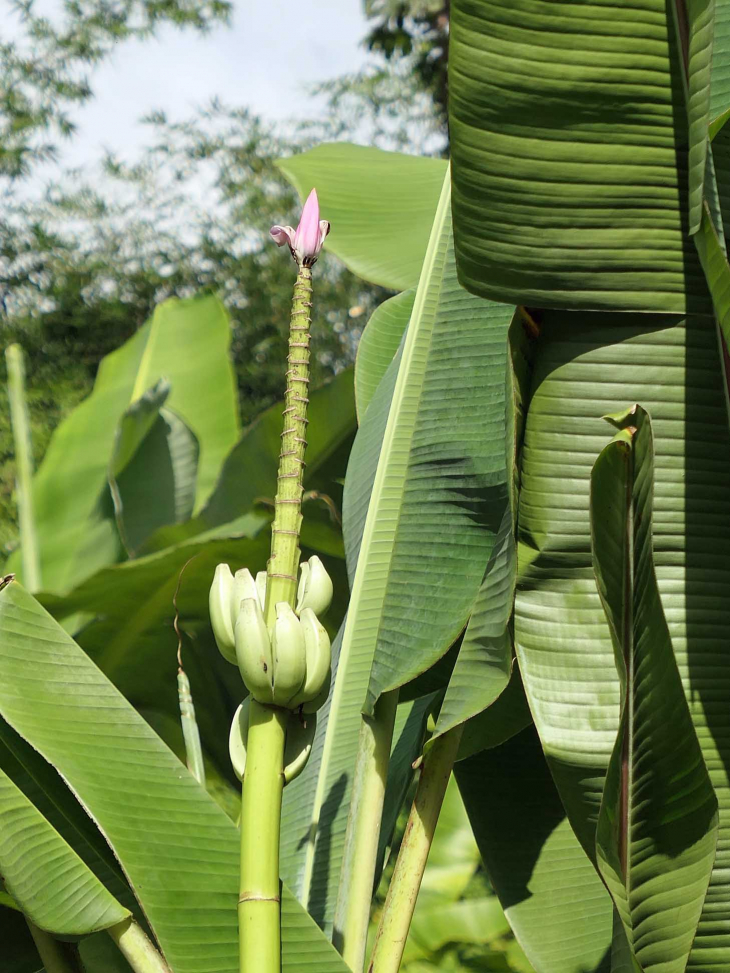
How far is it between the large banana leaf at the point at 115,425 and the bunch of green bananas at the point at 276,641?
49.9 inches

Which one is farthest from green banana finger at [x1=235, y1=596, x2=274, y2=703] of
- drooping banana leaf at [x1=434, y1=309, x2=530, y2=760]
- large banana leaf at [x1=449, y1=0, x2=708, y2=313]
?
large banana leaf at [x1=449, y1=0, x2=708, y2=313]

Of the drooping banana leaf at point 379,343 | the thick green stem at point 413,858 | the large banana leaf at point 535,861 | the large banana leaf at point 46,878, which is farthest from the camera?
the drooping banana leaf at point 379,343

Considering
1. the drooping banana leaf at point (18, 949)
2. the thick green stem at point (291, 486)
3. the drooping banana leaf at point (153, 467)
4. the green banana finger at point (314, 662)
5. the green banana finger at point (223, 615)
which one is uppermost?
the drooping banana leaf at point (153, 467)

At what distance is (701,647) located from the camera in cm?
68

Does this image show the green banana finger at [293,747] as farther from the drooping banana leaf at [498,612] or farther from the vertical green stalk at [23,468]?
the vertical green stalk at [23,468]

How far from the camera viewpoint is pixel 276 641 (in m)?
0.56

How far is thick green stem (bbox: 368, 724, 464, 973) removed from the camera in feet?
2.46

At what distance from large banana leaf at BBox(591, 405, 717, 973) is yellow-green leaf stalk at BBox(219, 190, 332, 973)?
0.62 feet

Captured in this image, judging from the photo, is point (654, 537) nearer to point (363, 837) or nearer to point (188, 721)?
point (363, 837)

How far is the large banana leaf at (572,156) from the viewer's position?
0.60m

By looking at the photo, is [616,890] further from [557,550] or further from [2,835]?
[2,835]

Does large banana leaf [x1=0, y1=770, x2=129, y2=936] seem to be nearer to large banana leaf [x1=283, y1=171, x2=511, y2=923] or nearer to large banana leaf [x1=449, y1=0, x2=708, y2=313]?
large banana leaf [x1=283, y1=171, x2=511, y2=923]

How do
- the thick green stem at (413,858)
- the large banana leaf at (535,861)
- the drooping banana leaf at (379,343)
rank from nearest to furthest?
the thick green stem at (413,858) < the large banana leaf at (535,861) < the drooping banana leaf at (379,343)

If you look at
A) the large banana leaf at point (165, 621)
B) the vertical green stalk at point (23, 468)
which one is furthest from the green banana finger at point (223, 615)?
the vertical green stalk at point (23, 468)
